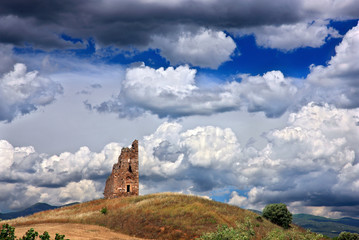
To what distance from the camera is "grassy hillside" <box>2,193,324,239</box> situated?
38.5 meters

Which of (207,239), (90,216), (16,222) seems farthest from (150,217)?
(207,239)

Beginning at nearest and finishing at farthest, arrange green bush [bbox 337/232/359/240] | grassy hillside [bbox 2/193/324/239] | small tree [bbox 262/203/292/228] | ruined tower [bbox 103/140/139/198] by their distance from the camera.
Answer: grassy hillside [bbox 2/193/324/239] → green bush [bbox 337/232/359/240] → small tree [bbox 262/203/292/228] → ruined tower [bbox 103/140/139/198]

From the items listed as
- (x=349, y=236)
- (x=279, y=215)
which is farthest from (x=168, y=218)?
(x=349, y=236)

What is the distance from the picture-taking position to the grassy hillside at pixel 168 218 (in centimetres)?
3847

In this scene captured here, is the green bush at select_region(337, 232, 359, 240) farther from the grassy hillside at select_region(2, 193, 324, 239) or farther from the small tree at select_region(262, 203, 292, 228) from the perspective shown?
the grassy hillside at select_region(2, 193, 324, 239)

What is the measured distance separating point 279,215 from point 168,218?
891 inches

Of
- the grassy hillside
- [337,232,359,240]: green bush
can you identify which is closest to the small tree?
the grassy hillside

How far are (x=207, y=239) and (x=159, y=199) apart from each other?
2891 cm

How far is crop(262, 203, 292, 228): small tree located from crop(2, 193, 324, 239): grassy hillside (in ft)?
22.7

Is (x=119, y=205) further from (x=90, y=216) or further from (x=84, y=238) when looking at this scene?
(x=84, y=238)

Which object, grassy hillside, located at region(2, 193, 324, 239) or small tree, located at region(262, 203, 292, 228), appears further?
small tree, located at region(262, 203, 292, 228)

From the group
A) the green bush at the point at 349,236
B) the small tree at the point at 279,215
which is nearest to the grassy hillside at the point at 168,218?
the small tree at the point at 279,215

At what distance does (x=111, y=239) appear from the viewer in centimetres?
3266

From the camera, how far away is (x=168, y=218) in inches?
1635
